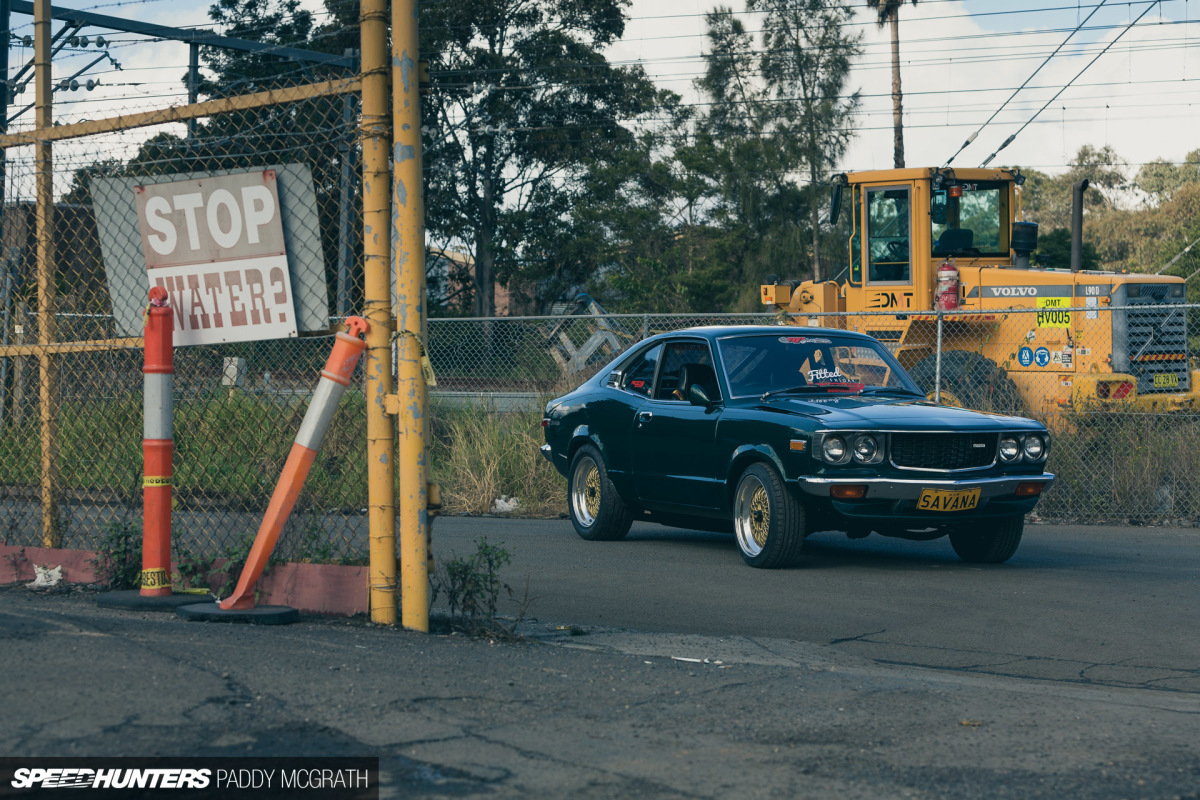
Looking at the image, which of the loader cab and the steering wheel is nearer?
the loader cab

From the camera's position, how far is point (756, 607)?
714cm

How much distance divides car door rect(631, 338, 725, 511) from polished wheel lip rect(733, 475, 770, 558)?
198 millimetres

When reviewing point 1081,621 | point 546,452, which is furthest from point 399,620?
point 546,452

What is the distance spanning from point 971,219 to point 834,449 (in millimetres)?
9422

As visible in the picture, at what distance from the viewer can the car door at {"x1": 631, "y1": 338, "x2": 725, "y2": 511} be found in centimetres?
903

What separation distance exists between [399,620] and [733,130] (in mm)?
46064

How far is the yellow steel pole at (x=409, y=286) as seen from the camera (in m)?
5.25

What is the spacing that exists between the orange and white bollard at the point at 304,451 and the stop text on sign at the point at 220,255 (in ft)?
1.28

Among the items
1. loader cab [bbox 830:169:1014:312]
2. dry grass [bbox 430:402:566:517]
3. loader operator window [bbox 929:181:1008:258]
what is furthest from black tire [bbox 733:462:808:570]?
loader operator window [bbox 929:181:1008:258]

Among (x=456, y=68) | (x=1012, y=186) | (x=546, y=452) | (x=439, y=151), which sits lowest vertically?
(x=546, y=452)

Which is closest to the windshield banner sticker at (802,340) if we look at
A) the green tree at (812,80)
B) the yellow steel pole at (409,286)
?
the yellow steel pole at (409,286)

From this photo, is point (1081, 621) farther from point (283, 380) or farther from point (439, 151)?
point (439, 151)

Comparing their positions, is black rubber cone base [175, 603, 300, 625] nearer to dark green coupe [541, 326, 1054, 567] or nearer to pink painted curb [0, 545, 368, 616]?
pink painted curb [0, 545, 368, 616]

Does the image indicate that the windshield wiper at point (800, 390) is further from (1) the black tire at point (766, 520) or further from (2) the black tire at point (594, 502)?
(2) the black tire at point (594, 502)
